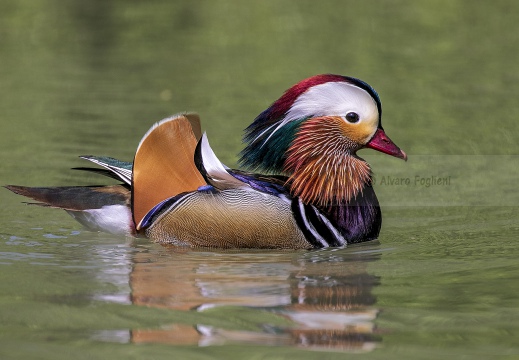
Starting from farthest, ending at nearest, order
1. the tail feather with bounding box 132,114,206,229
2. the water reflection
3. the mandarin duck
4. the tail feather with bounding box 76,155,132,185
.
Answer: the tail feather with bounding box 76,155,132,185, the tail feather with bounding box 132,114,206,229, the mandarin duck, the water reflection

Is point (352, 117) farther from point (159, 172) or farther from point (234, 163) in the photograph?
point (234, 163)

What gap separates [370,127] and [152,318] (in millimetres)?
2072

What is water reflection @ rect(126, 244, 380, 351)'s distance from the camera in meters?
4.33

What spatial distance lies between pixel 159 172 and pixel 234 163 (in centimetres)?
186

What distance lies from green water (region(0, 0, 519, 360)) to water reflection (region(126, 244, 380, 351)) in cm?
2

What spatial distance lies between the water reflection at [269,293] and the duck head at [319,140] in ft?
1.33

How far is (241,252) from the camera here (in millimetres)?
5922

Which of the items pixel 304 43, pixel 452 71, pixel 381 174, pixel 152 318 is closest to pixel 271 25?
pixel 304 43

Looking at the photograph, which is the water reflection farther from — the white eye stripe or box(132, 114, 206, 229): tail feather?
the white eye stripe

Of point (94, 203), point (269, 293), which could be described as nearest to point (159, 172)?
point (94, 203)

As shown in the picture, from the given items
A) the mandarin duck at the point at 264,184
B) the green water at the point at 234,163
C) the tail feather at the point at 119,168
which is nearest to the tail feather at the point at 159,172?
the mandarin duck at the point at 264,184

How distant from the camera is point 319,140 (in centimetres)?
623

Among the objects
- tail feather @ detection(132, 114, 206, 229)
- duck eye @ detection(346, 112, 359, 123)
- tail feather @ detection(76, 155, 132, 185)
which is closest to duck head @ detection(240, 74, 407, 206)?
duck eye @ detection(346, 112, 359, 123)

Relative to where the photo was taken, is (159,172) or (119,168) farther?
(119,168)
